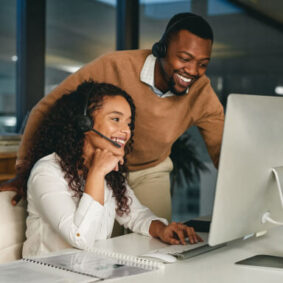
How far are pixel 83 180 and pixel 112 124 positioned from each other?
22 cm

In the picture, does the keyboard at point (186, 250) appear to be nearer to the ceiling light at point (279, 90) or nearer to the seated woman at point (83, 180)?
the seated woman at point (83, 180)

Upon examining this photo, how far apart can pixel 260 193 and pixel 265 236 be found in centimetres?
44

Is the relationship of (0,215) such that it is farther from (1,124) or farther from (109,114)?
(1,124)

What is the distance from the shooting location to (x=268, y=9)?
509 centimetres

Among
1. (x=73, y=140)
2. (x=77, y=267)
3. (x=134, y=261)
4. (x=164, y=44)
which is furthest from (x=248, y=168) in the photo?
(x=164, y=44)

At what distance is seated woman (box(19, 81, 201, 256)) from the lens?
5.12ft

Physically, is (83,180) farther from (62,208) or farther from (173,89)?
(173,89)

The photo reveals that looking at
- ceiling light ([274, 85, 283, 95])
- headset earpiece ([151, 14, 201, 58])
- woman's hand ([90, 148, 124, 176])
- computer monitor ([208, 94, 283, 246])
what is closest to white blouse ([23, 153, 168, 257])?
woman's hand ([90, 148, 124, 176])

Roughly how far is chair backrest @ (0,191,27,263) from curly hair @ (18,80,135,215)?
77 millimetres

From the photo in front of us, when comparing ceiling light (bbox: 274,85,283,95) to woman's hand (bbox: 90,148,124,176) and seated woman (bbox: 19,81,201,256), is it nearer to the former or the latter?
seated woman (bbox: 19,81,201,256)

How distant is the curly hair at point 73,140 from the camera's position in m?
1.75

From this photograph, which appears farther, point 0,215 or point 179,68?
point 179,68

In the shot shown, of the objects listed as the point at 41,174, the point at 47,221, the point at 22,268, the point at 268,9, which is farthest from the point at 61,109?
the point at 268,9

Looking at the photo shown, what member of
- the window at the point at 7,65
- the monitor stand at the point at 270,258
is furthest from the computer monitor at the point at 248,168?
the window at the point at 7,65
